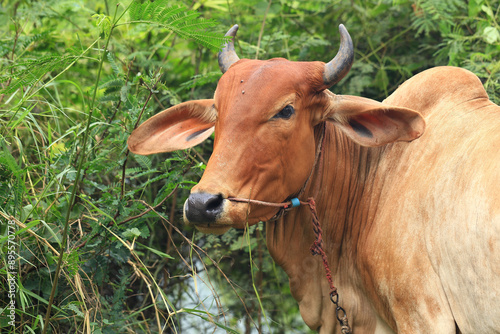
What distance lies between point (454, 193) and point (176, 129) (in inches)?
58.3

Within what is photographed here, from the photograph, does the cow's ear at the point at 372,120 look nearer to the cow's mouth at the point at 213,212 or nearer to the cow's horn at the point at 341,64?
the cow's horn at the point at 341,64

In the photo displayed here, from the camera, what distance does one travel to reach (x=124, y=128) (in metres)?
3.14

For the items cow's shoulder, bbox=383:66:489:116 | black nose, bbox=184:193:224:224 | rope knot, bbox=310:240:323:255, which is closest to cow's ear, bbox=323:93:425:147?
cow's shoulder, bbox=383:66:489:116

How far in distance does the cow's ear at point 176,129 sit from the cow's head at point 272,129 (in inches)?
13.6

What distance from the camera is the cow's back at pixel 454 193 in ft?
6.91

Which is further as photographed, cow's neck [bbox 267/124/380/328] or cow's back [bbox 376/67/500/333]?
cow's neck [bbox 267/124/380/328]

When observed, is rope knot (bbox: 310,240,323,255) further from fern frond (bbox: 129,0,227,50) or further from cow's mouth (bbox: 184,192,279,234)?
fern frond (bbox: 129,0,227,50)

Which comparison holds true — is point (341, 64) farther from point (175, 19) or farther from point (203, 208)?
point (203, 208)

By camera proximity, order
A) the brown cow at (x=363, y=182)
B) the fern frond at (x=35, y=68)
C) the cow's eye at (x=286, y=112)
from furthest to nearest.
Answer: the fern frond at (x=35, y=68) → the cow's eye at (x=286, y=112) → the brown cow at (x=363, y=182)

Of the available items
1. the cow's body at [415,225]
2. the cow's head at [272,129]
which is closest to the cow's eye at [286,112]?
the cow's head at [272,129]

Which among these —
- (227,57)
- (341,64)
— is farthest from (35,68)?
(341,64)

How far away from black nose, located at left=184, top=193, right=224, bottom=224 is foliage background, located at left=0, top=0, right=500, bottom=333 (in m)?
0.26

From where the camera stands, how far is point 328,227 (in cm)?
293

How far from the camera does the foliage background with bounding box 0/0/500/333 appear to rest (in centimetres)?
289
